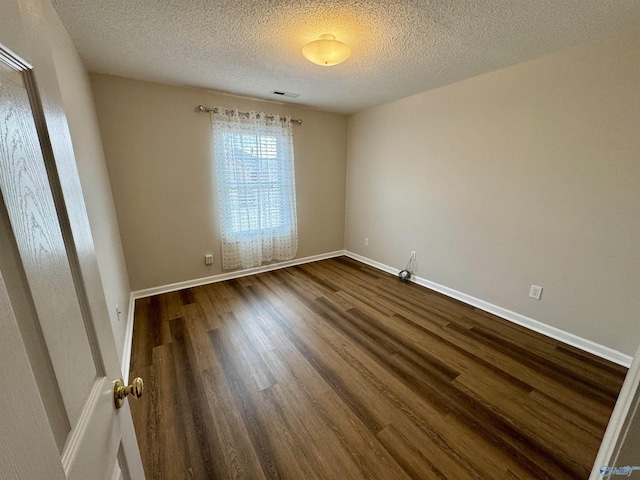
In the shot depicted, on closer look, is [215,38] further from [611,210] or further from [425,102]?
[611,210]

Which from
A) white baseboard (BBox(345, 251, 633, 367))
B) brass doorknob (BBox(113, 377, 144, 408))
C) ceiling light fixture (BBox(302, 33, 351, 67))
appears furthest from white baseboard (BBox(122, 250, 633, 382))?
ceiling light fixture (BBox(302, 33, 351, 67))

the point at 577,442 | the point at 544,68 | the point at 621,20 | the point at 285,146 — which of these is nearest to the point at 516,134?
the point at 544,68

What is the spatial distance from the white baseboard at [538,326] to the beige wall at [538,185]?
52mm

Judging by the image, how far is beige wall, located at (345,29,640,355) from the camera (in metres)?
1.81

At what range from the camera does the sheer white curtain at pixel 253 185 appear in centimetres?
309

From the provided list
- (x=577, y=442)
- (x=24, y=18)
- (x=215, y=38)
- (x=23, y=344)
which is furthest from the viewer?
(x=215, y=38)

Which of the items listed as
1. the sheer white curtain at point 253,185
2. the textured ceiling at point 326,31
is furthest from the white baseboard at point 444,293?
the textured ceiling at point 326,31

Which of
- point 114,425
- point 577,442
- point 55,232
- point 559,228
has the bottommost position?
point 577,442

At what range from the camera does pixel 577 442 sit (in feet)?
4.43

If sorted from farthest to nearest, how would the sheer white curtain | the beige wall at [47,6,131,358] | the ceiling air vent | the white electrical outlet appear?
the sheer white curtain < the ceiling air vent < the white electrical outlet < the beige wall at [47,6,131,358]

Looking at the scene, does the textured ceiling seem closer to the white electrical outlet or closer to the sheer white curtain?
the sheer white curtain

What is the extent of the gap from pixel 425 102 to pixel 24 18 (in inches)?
126

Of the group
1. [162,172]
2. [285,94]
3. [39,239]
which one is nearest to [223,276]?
[162,172]

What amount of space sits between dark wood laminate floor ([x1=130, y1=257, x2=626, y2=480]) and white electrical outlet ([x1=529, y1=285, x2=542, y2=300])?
322mm
